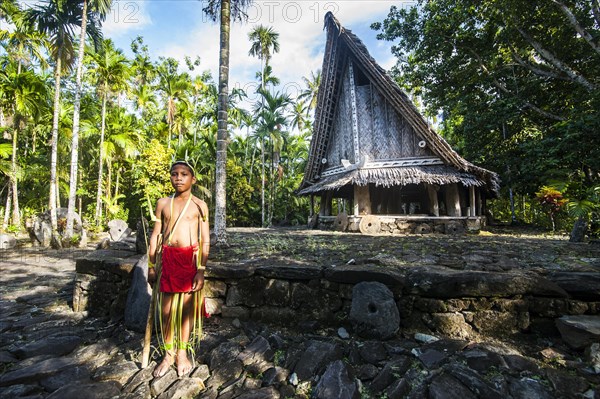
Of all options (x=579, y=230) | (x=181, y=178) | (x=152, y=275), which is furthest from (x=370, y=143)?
(x=152, y=275)

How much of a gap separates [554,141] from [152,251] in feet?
41.5

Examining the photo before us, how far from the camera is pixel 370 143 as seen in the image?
11.5 metres

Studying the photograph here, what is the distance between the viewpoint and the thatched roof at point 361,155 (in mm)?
9922

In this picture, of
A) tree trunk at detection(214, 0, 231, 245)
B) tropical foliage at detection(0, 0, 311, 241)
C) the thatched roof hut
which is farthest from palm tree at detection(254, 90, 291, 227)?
tree trunk at detection(214, 0, 231, 245)

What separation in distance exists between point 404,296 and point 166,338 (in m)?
→ 2.44

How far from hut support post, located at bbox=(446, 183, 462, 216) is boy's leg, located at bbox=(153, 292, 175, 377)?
1010 cm

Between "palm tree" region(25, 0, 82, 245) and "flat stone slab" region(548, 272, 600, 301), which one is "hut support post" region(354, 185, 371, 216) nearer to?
"flat stone slab" region(548, 272, 600, 301)

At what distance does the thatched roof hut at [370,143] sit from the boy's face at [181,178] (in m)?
7.92

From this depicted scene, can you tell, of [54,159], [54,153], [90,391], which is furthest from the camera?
[54,159]

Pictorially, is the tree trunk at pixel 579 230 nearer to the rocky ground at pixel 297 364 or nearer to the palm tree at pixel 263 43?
the rocky ground at pixel 297 364

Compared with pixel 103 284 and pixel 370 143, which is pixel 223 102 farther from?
pixel 370 143

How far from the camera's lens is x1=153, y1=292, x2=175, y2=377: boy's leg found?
8.34 ft

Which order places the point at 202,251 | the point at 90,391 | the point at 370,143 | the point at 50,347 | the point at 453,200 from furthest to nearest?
1. the point at 370,143
2. the point at 453,200
3. the point at 50,347
4. the point at 202,251
5. the point at 90,391

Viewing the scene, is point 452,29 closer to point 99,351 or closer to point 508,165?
point 508,165
